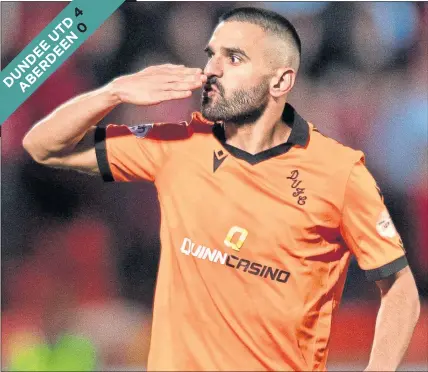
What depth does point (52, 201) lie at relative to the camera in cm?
772

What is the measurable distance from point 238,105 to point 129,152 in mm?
487

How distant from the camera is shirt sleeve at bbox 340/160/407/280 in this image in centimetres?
358

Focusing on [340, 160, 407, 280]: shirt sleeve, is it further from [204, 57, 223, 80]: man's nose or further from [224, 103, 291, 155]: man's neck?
[204, 57, 223, 80]: man's nose

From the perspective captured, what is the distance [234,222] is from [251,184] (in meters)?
0.17

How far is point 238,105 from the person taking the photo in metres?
3.70

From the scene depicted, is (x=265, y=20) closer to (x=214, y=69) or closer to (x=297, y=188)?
(x=214, y=69)

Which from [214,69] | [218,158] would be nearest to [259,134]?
[218,158]

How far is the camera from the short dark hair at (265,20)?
3.79 meters

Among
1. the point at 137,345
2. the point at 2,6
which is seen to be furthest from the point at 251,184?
the point at 2,6

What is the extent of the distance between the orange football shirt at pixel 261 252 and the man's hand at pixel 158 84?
299 millimetres

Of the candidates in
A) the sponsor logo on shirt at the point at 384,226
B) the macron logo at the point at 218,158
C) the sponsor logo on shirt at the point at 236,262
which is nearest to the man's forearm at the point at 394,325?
the sponsor logo on shirt at the point at 384,226

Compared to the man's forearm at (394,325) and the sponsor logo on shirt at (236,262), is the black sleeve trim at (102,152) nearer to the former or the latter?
the sponsor logo on shirt at (236,262)

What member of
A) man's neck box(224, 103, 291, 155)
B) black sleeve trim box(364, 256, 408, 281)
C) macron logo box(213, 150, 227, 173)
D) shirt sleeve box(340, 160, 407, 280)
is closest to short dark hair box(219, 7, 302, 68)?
man's neck box(224, 103, 291, 155)

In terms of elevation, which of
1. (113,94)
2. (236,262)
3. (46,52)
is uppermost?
(113,94)
